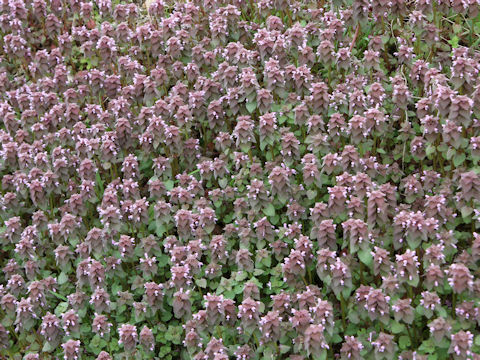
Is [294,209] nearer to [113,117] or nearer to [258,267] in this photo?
[258,267]

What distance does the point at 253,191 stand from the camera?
590 cm

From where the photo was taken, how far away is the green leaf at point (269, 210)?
5.89 m

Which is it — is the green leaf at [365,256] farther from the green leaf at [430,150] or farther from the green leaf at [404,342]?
the green leaf at [430,150]

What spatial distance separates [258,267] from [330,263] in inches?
30.9

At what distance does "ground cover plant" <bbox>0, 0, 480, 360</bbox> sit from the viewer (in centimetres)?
527

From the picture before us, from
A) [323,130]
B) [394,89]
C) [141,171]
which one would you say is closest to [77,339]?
[141,171]

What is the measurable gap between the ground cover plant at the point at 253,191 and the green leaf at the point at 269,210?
0.02 metres

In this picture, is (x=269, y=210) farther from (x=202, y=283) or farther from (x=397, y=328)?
(x=397, y=328)

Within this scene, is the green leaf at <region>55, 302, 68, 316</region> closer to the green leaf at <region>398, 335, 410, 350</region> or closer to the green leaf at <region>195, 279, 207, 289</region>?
the green leaf at <region>195, 279, 207, 289</region>

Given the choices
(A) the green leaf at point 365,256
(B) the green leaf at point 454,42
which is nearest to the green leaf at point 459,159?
(A) the green leaf at point 365,256

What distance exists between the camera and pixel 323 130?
6102 mm

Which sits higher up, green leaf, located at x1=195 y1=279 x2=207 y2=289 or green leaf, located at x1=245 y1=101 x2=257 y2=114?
green leaf, located at x1=245 y1=101 x2=257 y2=114

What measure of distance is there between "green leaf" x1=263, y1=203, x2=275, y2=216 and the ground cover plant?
2 cm

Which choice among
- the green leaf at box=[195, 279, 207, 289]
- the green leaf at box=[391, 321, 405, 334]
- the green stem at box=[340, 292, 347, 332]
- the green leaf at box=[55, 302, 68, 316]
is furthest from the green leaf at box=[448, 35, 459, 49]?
the green leaf at box=[55, 302, 68, 316]
